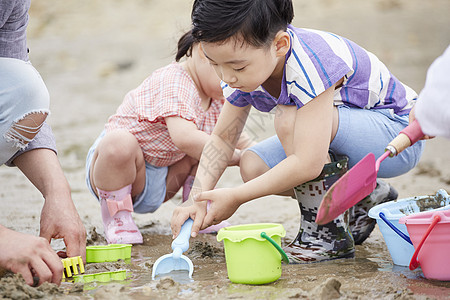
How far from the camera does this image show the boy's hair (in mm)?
1801

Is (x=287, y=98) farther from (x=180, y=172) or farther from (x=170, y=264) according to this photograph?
(x=180, y=172)

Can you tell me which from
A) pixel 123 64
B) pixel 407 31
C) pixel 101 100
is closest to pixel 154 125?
pixel 101 100

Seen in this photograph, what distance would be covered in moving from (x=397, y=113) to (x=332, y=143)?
1.16 ft

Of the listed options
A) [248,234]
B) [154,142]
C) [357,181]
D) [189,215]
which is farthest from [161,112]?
[357,181]

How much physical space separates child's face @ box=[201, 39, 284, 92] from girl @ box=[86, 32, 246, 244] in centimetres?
56

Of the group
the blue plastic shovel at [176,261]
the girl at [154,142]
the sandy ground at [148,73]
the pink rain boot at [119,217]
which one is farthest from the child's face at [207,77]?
the blue plastic shovel at [176,261]

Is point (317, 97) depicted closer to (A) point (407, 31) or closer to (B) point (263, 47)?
(B) point (263, 47)

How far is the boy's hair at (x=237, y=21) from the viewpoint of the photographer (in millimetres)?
1801

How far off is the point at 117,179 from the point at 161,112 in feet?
1.16

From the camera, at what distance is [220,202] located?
1.89 metres

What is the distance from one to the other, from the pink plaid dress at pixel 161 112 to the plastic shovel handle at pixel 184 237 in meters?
0.64

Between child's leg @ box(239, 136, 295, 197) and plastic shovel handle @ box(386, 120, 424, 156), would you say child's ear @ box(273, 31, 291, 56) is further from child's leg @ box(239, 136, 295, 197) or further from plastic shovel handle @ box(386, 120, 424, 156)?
plastic shovel handle @ box(386, 120, 424, 156)

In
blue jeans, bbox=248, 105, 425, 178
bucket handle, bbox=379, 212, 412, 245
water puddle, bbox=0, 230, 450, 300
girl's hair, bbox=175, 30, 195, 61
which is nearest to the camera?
water puddle, bbox=0, 230, 450, 300

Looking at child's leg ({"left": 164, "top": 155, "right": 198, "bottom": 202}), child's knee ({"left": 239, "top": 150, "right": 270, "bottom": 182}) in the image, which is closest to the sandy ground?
child's leg ({"left": 164, "top": 155, "right": 198, "bottom": 202})
